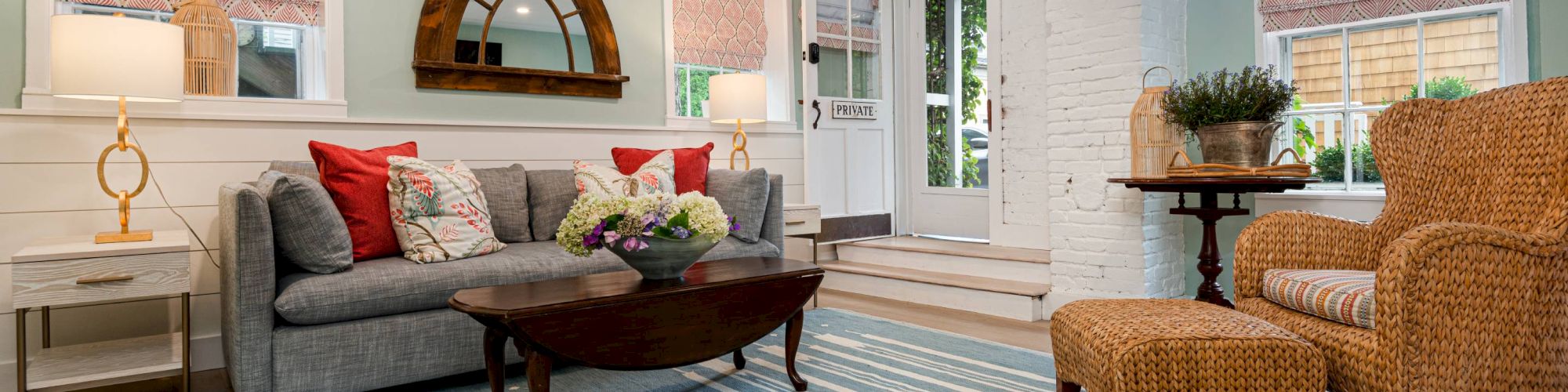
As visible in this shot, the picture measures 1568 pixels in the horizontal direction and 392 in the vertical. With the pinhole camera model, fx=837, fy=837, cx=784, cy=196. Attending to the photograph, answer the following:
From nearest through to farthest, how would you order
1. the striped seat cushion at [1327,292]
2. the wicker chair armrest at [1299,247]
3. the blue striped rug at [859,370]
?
the striped seat cushion at [1327,292] < the wicker chair armrest at [1299,247] < the blue striped rug at [859,370]

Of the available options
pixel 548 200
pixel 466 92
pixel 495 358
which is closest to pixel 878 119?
pixel 548 200

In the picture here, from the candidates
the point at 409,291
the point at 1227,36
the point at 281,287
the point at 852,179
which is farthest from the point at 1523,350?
the point at 852,179

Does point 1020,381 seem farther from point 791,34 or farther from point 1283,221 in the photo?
point 791,34

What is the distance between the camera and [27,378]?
2232mm

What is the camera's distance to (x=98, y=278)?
87.7 inches

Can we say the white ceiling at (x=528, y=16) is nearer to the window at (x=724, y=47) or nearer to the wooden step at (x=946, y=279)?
the window at (x=724, y=47)

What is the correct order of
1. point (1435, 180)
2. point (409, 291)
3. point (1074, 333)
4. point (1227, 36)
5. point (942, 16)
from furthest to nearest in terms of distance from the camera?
1. point (942, 16)
2. point (1227, 36)
3. point (409, 291)
4. point (1435, 180)
5. point (1074, 333)

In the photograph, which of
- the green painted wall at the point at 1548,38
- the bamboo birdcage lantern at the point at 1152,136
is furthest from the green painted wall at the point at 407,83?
the green painted wall at the point at 1548,38

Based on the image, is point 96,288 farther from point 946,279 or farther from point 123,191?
point 946,279

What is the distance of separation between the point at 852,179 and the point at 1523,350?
3.52m

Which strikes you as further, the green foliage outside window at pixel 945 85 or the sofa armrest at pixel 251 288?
the green foliage outside window at pixel 945 85

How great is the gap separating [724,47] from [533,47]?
1.12 meters

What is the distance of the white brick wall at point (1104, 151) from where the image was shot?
343cm

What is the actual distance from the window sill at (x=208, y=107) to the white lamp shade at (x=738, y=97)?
5.40 ft
